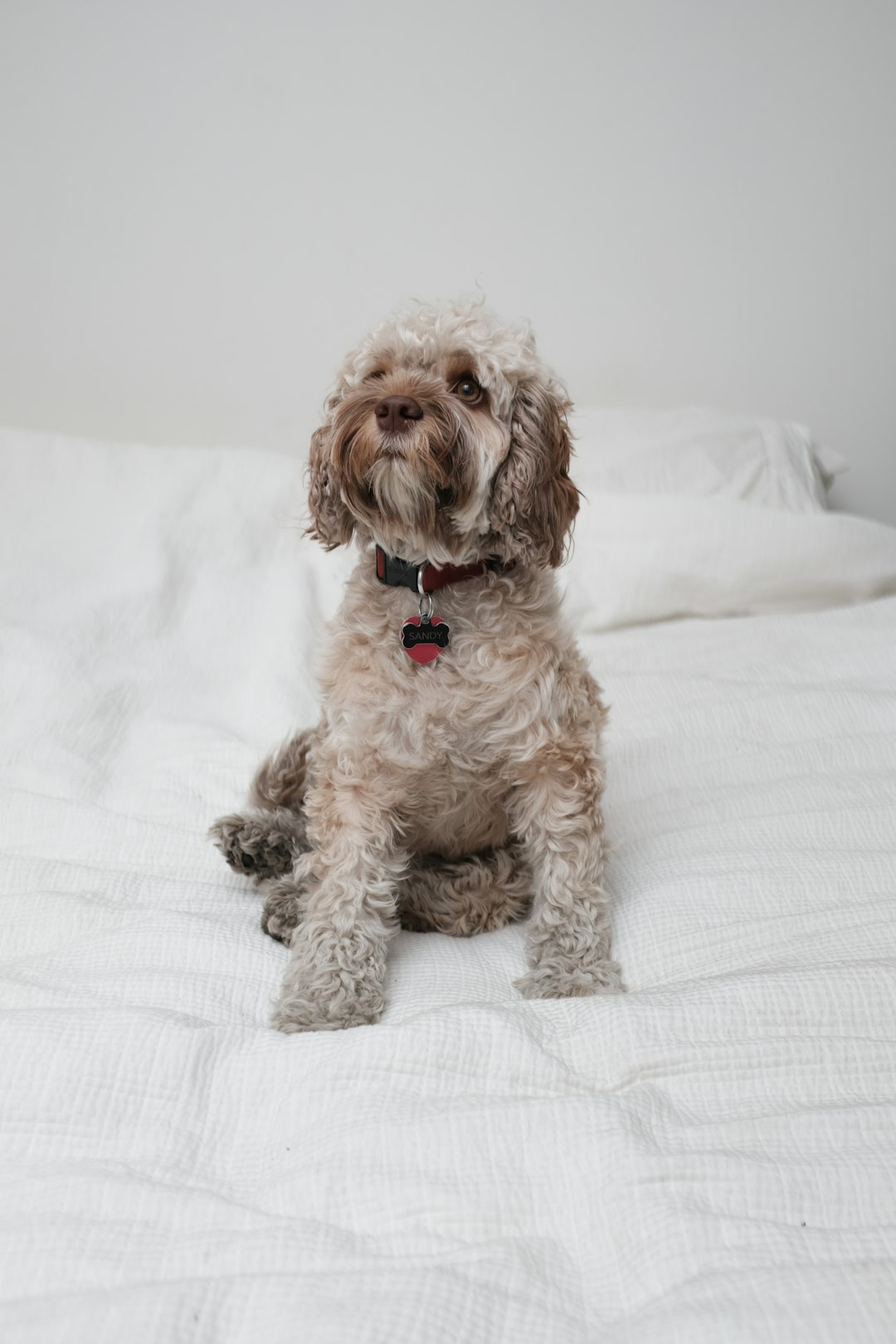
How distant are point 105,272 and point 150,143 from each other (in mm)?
430

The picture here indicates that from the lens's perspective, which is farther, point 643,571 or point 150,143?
point 150,143

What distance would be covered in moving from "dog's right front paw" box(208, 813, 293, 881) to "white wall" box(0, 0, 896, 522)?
7.32 feet

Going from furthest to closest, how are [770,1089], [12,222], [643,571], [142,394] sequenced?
[142,394], [12,222], [643,571], [770,1089]


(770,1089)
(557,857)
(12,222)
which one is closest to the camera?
(770,1089)

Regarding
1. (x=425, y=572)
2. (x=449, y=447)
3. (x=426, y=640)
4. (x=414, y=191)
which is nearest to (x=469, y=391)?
(x=449, y=447)

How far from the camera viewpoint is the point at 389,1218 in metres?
1.08

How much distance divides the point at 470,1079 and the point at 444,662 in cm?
61

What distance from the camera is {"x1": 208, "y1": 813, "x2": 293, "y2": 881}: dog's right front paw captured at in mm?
1857

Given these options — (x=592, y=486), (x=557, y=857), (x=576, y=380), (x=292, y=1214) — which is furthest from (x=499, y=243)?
(x=292, y=1214)

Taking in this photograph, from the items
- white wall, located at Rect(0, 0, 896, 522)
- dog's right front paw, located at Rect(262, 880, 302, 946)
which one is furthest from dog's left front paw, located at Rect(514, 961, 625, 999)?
white wall, located at Rect(0, 0, 896, 522)

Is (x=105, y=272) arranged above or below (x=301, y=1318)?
above

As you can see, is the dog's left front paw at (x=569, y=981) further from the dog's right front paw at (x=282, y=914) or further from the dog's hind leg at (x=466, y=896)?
the dog's right front paw at (x=282, y=914)

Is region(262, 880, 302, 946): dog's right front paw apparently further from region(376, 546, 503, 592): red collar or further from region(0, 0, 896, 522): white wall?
region(0, 0, 896, 522): white wall

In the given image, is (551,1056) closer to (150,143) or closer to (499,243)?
(499,243)
